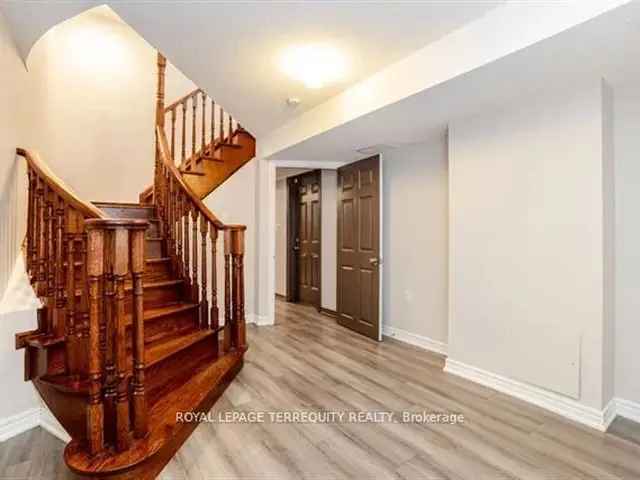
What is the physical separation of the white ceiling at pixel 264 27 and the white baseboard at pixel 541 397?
7.84ft

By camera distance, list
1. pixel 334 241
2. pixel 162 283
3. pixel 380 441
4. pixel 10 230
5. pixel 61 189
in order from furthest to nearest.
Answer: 1. pixel 334 241
2. pixel 162 283
3. pixel 10 230
4. pixel 380 441
5. pixel 61 189

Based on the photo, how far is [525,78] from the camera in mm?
2133

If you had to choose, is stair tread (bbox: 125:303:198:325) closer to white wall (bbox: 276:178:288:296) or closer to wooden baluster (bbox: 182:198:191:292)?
wooden baluster (bbox: 182:198:191:292)

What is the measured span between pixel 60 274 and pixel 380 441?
197 cm

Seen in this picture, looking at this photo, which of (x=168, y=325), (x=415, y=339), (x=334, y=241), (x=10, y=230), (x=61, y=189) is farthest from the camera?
(x=334, y=241)

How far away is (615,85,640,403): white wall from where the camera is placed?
7.43ft

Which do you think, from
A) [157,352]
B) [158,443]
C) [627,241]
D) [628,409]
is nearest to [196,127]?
[157,352]

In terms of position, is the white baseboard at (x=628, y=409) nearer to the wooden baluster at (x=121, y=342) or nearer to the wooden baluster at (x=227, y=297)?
the wooden baluster at (x=227, y=297)

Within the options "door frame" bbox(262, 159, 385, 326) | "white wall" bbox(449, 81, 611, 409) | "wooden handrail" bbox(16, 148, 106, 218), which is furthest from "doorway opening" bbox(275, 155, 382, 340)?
"wooden handrail" bbox(16, 148, 106, 218)

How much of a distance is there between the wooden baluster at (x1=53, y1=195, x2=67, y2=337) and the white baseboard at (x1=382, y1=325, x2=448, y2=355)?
303 cm

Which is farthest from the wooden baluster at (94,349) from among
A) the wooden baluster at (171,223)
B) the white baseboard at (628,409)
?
the white baseboard at (628,409)

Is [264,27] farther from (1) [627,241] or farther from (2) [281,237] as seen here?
→ (2) [281,237]

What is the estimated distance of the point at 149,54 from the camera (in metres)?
4.61

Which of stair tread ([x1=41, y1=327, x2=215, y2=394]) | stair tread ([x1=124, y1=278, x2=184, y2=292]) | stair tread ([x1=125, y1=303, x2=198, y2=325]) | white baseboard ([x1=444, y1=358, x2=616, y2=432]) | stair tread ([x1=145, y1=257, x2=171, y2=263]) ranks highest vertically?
stair tread ([x1=145, y1=257, x2=171, y2=263])
